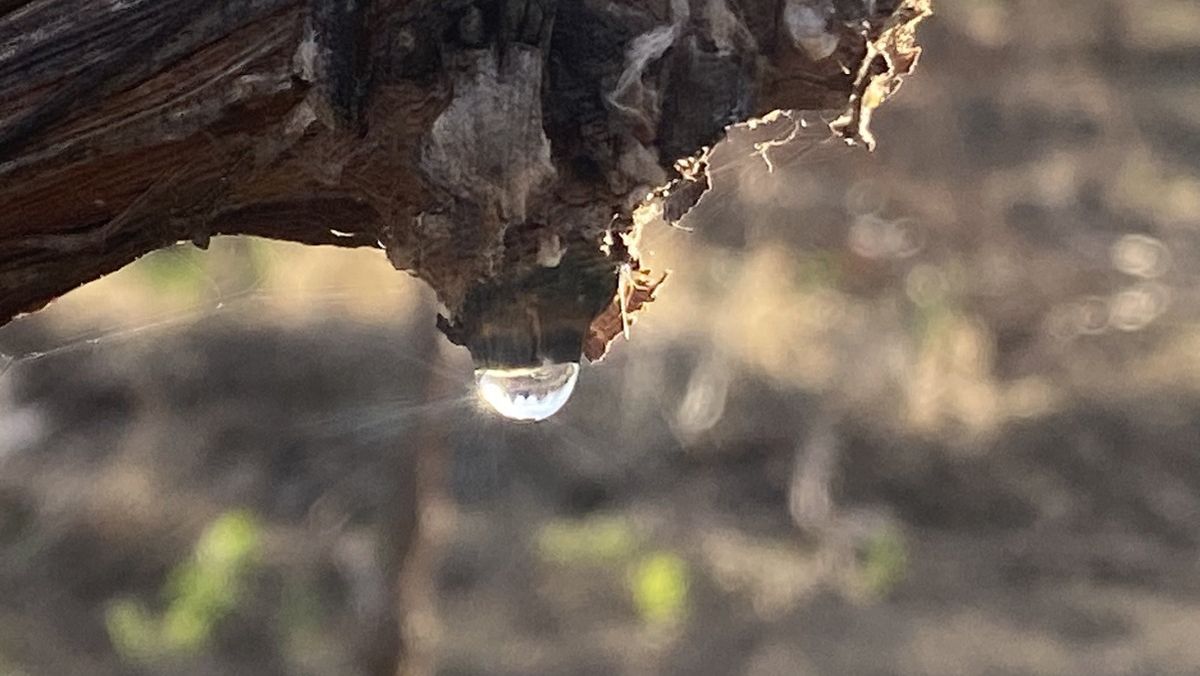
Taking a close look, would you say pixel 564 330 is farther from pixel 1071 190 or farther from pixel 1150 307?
pixel 1071 190

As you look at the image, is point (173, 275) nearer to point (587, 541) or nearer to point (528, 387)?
point (587, 541)

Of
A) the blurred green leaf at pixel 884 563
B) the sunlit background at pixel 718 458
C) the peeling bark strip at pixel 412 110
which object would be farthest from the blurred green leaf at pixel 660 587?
the peeling bark strip at pixel 412 110

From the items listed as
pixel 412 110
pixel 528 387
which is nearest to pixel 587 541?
pixel 528 387

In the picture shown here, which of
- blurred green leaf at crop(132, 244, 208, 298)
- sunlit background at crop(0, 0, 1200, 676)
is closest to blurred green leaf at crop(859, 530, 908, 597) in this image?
sunlit background at crop(0, 0, 1200, 676)

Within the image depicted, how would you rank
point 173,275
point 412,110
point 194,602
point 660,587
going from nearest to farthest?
point 412,110 → point 194,602 → point 660,587 → point 173,275

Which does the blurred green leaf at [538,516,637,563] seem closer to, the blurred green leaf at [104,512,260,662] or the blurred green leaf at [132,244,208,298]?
the blurred green leaf at [104,512,260,662]
